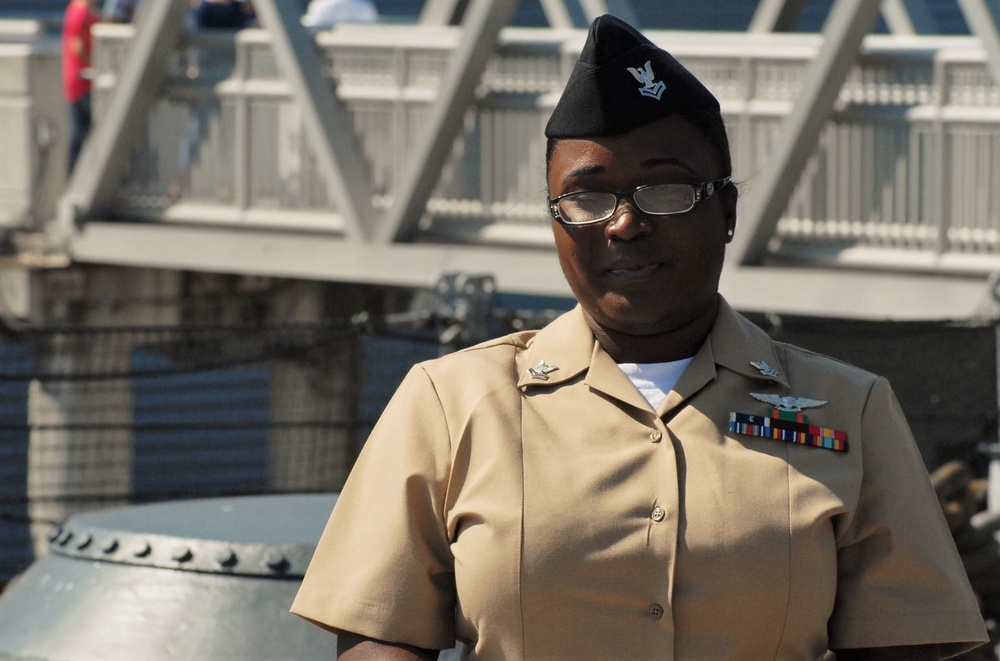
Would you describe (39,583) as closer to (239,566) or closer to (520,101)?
(239,566)

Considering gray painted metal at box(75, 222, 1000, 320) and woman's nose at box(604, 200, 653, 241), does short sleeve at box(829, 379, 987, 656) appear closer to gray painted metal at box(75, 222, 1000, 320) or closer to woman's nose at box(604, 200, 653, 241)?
woman's nose at box(604, 200, 653, 241)

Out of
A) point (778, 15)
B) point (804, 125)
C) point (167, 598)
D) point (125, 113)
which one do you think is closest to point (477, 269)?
point (804, 125)

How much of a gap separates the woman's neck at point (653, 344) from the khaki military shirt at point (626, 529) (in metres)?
0.02

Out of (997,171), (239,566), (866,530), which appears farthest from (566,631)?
(997,171)

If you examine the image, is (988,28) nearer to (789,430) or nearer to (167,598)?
(167,598)

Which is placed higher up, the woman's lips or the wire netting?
the woman's lips

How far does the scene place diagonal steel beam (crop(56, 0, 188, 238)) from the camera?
36.6 ft

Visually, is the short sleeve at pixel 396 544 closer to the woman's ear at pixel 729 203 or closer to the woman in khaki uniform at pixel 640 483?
the woman in khaki uniform at pixel 640 483

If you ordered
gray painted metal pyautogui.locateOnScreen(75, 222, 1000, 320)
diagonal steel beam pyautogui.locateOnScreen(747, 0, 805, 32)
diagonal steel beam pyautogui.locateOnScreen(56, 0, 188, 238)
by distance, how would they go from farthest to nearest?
diagonal steel beam pyautogui.locateOnScreen(747, 0, 805, 32) → diagonal steel beam pyautogui.locateOnScreen(56, 0, 188, 238) → gray painted metal pyautogui.locateOnScreen(75, 222, 1000, 320)

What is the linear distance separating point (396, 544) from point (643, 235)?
1.53 ft

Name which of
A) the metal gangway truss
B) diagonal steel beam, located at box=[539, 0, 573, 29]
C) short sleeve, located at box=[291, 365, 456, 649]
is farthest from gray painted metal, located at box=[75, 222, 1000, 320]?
short sleeve, located at box=[291, 365, 456, 649]

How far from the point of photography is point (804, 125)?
8602 millimetres

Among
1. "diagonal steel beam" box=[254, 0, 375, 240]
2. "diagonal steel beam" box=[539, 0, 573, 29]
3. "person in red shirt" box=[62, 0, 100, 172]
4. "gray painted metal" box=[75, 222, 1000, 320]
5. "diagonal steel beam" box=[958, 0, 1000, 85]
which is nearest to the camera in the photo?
"diagonal steel beam" box=[958, 0, 1000, 85]

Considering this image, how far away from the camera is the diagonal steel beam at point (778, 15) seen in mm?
13125
